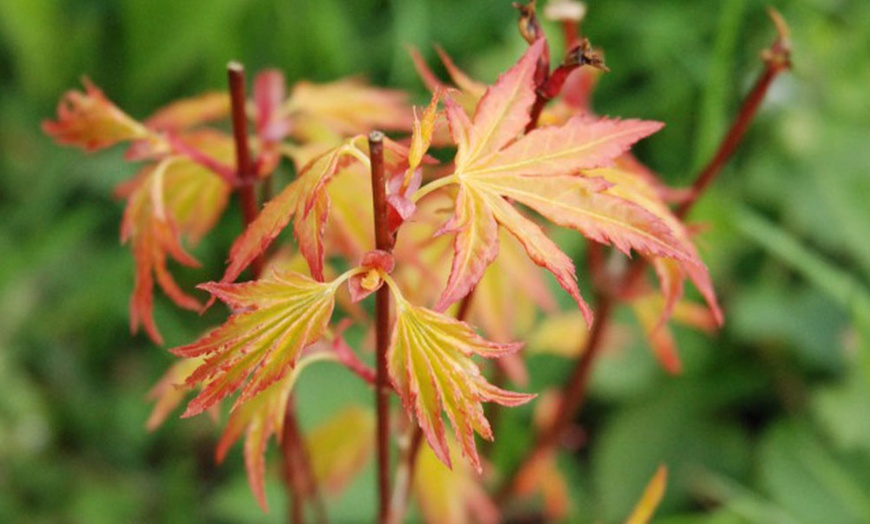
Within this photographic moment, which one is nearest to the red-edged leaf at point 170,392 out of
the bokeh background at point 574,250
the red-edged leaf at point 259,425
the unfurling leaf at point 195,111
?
the red-edged leaf at point 259,425

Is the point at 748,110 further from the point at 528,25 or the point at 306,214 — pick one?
the point at 306,214

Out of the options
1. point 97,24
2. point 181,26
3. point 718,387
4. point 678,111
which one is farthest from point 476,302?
point 97,24

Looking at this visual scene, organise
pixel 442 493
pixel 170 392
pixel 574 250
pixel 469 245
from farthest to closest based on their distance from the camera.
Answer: pixel 574 250 → pixel 442 493 → pixel 170 392 → pixel 469 245

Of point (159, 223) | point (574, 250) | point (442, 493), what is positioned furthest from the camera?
point (574, 250)

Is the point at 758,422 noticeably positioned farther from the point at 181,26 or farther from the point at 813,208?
the point at 181,26

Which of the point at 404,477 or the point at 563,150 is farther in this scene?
the point at 404,477

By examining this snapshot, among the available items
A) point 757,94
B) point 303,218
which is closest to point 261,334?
point 303,218
